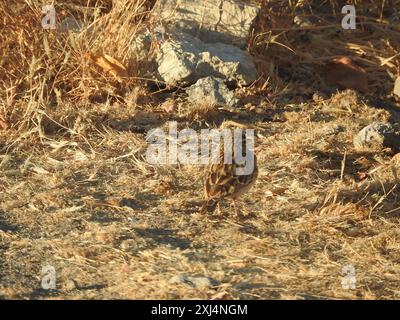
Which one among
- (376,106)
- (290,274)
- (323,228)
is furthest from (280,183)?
(376,106)

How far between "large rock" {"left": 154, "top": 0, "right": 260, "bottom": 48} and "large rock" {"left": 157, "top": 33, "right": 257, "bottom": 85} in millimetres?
230

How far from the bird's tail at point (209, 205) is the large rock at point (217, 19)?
278 centimetres

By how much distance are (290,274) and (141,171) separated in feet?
6.09

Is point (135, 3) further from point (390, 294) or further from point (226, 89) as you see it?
point (390, 294)

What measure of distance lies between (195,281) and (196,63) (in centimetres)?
338

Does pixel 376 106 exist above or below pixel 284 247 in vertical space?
above

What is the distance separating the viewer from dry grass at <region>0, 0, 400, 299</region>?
18.1 feet

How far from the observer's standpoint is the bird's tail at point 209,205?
620cm

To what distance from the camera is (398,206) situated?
257 inches

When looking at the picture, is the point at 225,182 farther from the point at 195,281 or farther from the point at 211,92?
the point at 211,92

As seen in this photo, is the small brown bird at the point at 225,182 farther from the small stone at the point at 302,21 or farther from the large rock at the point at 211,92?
the small stone at the point at 302,21

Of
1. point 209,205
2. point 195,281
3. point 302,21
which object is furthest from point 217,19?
point 195,281

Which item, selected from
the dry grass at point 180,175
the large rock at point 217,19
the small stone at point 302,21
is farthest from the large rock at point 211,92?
the small stone at point 302,21

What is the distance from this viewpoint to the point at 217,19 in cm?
874
